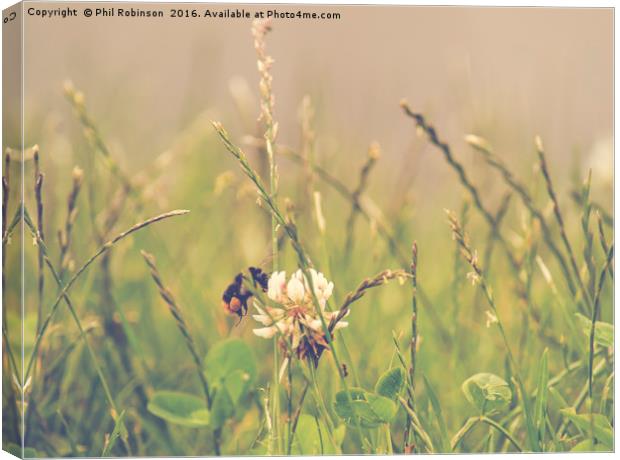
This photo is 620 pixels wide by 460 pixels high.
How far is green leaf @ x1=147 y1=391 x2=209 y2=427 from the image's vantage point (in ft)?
5.16

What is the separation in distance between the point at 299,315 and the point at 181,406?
26 cm

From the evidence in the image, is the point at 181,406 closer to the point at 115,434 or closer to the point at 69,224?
the point at 115,434

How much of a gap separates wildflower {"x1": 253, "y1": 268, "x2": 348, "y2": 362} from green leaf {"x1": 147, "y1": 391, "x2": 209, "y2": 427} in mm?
193

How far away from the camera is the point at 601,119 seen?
1827mm

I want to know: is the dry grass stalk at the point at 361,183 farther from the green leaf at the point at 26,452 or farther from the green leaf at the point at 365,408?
the green leaf at the point at 26,452

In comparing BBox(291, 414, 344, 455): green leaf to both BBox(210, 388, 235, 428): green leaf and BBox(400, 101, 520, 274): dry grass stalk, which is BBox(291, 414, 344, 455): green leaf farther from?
BBox(400, 101, 520, 274): dry grass stalk

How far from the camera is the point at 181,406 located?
5.20ft

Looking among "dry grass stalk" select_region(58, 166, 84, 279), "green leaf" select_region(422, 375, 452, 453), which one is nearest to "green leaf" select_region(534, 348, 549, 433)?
"green leaf" select_region(422, 375, 452, 453)

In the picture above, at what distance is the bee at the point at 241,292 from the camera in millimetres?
1538

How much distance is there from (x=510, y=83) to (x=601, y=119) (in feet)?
0.65

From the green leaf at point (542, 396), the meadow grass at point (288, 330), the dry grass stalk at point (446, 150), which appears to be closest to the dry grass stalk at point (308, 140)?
the meadow grass at point (288, 330)

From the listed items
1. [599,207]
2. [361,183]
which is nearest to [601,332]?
[599,207]

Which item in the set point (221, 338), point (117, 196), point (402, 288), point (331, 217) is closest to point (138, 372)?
point (221, 338)

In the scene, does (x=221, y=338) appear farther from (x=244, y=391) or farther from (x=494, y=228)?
(x=494, y=228)
